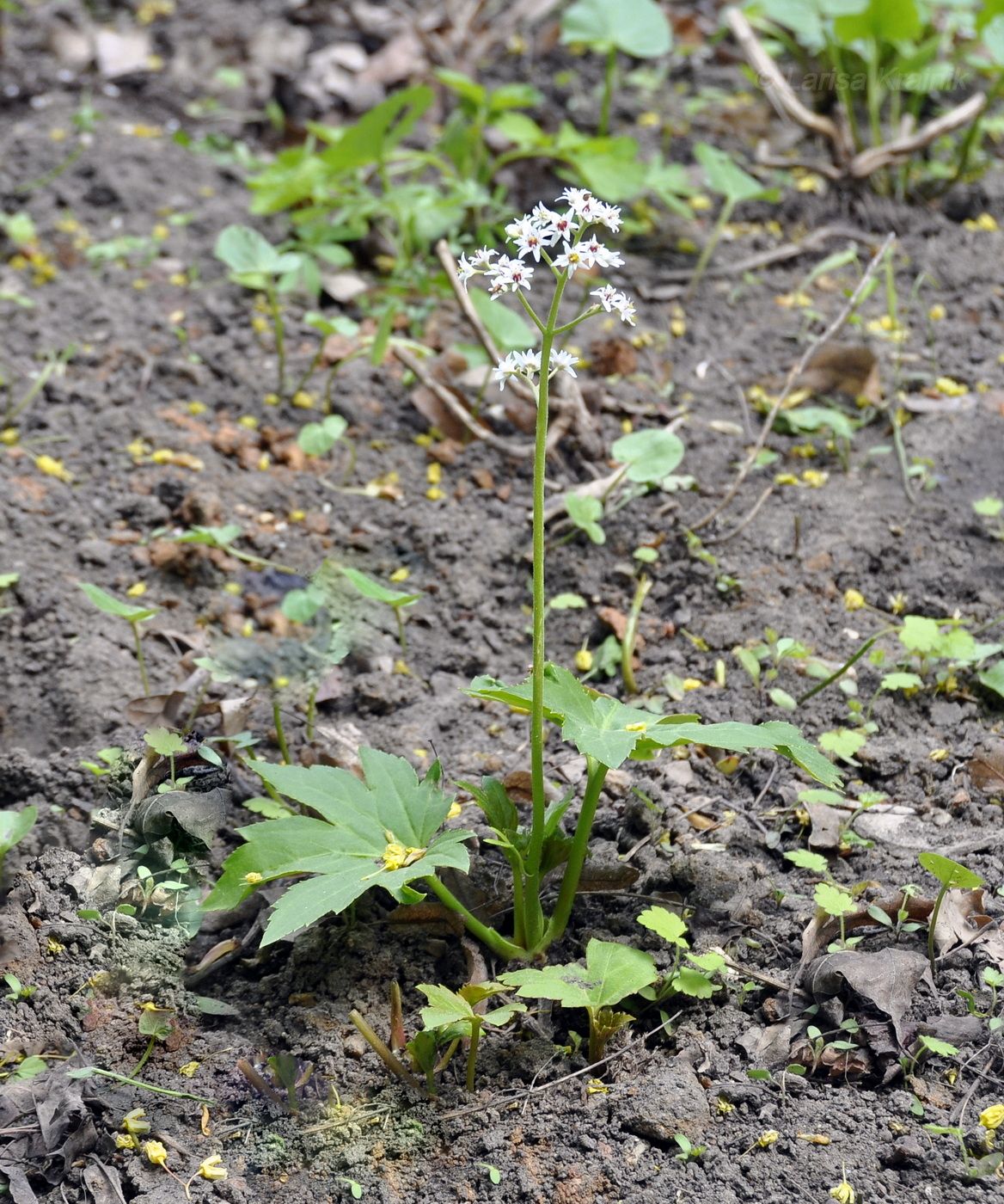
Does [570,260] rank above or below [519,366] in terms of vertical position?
above

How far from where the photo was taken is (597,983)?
5.22 feet

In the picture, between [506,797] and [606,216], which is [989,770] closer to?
[506,797]

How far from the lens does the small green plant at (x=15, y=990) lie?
1.67 metres

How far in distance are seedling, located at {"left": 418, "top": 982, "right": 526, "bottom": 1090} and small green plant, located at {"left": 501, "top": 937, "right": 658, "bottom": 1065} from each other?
0.11 feet

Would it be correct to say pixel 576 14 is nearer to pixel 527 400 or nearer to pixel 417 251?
pixel 417 251

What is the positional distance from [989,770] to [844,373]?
1.29 meters

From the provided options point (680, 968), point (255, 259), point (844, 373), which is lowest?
point (680, 968)

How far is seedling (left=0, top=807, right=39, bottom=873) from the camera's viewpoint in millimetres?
1722

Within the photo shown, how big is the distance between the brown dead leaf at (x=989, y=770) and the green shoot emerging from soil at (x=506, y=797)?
506mm

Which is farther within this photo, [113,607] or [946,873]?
[113,607]

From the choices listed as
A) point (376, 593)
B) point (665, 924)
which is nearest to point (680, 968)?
point (665, 924)

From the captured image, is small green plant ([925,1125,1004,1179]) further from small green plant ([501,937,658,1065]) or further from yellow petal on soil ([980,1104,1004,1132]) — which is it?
small green plant ([501,937,658,1065])

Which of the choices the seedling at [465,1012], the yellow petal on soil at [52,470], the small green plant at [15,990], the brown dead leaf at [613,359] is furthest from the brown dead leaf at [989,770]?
the yellow petal on soil at [52,470]

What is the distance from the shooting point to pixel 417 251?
3.45m
